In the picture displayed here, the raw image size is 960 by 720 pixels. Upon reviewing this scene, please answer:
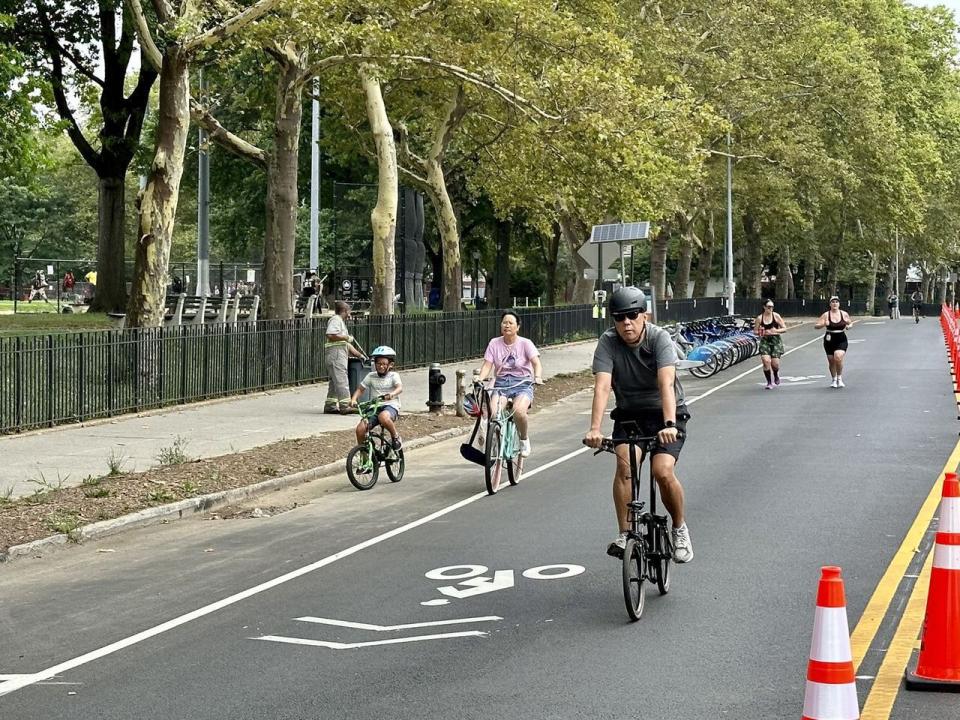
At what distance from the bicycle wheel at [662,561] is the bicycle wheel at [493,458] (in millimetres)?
5015

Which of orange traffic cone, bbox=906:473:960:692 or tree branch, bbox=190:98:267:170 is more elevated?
tree branch, bbox=190:98:267:170

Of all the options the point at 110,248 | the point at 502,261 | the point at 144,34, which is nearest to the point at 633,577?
the point at 144,34

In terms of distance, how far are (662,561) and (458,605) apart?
4.28ft

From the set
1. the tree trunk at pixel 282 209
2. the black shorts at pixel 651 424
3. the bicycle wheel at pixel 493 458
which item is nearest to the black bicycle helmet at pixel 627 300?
the black shorts at pixel 651 424

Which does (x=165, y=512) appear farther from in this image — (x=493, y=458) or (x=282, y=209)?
(x=282, y=209)

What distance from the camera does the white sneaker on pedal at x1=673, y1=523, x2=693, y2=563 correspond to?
8750mm

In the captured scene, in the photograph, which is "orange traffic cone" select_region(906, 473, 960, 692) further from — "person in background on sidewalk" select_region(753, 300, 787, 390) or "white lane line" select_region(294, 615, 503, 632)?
"person in background on sidewalk" select_region(753, 300, 787, 390)

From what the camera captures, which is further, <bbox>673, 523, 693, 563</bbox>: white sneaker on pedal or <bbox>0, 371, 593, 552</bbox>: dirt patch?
<bbox>0, 371, 593, 552</bbox>: dirt patch

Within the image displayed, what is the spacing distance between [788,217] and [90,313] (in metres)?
31.9

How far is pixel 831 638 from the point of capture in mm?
5051

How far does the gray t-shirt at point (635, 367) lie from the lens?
28.2 feet

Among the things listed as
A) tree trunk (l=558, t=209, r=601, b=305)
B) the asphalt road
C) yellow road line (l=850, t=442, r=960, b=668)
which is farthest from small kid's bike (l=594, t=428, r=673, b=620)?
tree trunk (l=558, t=209, r=601, b=305)

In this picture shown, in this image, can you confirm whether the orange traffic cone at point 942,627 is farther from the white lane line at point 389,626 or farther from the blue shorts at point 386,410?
the blue shorts at point 386,410

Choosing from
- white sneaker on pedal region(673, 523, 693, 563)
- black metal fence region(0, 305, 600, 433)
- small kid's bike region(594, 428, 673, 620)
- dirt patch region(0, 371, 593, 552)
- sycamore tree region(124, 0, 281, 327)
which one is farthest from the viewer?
sycamore tree region(124, 0, 281, 327)
